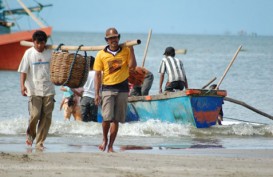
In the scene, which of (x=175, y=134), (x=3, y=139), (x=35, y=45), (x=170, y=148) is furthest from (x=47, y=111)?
(x=175, y=134)

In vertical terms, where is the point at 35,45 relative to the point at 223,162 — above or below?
above

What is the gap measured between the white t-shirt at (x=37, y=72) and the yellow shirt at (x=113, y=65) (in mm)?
714

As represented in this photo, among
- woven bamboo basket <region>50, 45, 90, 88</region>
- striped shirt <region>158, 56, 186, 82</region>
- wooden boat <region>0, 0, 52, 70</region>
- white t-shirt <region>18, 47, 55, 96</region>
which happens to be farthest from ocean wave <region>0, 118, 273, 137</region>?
wooden boat <region>0, 0, 52, 70</region>

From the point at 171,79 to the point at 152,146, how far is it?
3.00 meters

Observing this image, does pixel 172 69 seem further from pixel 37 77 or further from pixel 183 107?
pixel 37 77

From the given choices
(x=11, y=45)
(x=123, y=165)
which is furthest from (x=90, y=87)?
(x=11, y=45)

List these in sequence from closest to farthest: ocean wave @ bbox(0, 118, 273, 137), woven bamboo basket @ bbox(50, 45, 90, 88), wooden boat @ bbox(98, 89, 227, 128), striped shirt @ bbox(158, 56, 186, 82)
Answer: woven bamboo basket @ bbox(50, 45, 90, 88) → wooden boat @ bbox(98, 89, 227, 128) → ocean wave @ bbox(0, 118, 273, 137) → striped shirt @ bbox(158, 56, 186, 82)

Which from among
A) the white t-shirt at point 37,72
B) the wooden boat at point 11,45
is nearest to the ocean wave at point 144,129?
the white t-shirt at point 37,72

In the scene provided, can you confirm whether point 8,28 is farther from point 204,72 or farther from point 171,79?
point 171,79

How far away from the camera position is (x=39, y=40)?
11.7 metres

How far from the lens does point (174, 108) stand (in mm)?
16938

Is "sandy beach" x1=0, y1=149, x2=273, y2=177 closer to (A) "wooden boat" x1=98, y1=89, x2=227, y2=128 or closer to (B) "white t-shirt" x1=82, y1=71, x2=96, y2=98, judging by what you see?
(B) "white t-shirt" x1=82, y1=71, x2=96, y2=98

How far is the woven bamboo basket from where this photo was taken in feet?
39.1

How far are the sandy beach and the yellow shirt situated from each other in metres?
1.06
